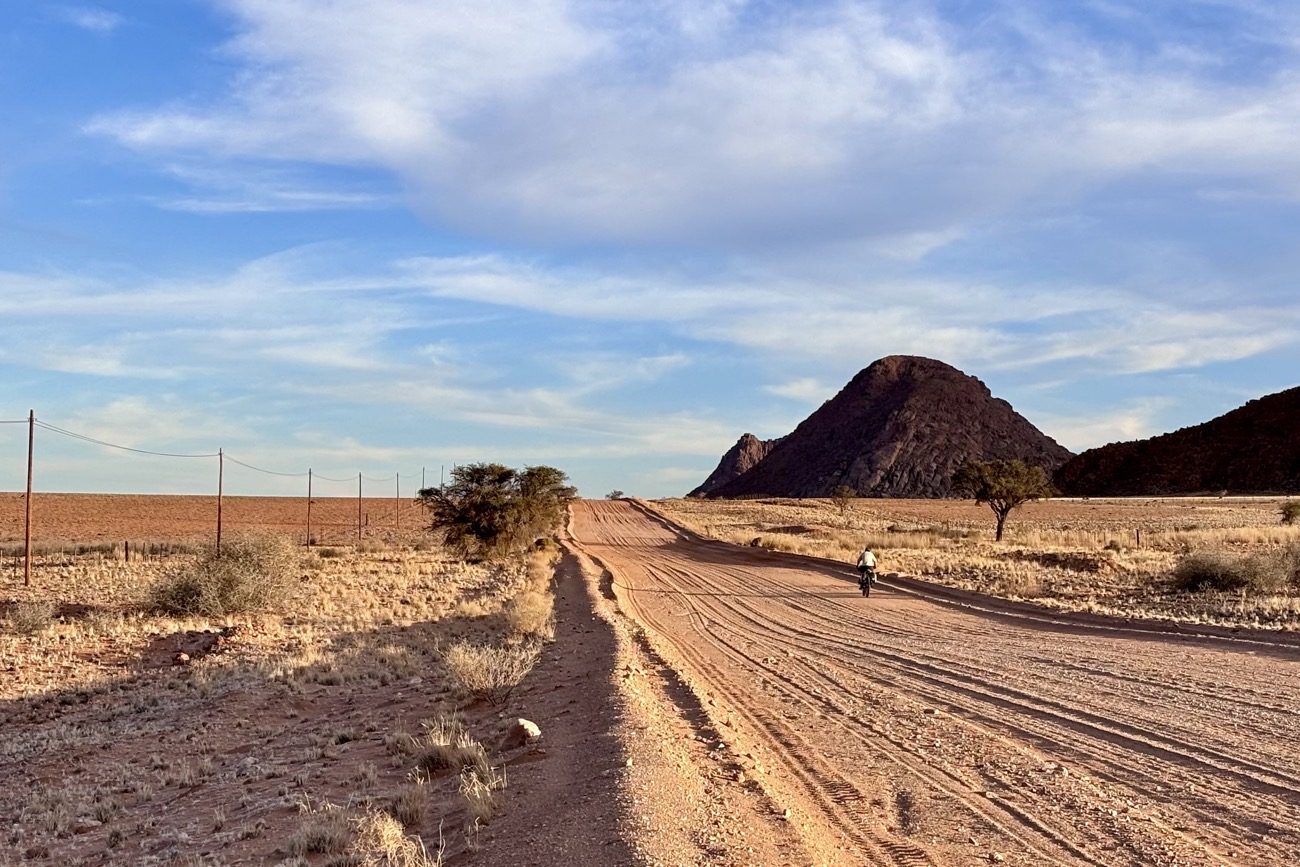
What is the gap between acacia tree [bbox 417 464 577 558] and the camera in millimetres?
48719

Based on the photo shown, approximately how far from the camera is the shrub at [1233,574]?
28312 mm

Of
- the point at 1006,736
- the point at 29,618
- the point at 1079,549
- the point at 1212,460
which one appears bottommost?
the point at 29,618

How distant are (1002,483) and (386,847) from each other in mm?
52666

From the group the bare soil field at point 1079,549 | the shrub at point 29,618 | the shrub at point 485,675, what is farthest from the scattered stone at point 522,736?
the shrub at point 29,618

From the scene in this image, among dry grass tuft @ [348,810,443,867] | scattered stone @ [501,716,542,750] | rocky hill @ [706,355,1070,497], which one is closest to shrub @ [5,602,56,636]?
scattered stone @ [501,716,542,750]

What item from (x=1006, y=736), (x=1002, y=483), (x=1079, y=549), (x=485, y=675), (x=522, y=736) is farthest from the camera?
(x=1002, y=483)

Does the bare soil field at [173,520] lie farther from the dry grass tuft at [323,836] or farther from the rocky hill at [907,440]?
the rocky hill at [907,440]

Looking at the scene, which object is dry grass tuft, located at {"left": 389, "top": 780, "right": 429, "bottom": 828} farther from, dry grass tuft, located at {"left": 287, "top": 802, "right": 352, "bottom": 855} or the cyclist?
the cyclist

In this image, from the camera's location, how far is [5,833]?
38.5 ft

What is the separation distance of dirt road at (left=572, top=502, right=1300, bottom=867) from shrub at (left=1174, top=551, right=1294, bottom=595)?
30.7ft

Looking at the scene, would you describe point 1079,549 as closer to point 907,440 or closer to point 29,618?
point 29,618

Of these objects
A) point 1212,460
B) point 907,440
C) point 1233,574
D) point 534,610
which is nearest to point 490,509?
point 534,610

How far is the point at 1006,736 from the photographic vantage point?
10.9 m

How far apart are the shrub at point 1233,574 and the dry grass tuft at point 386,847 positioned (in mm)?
25998
